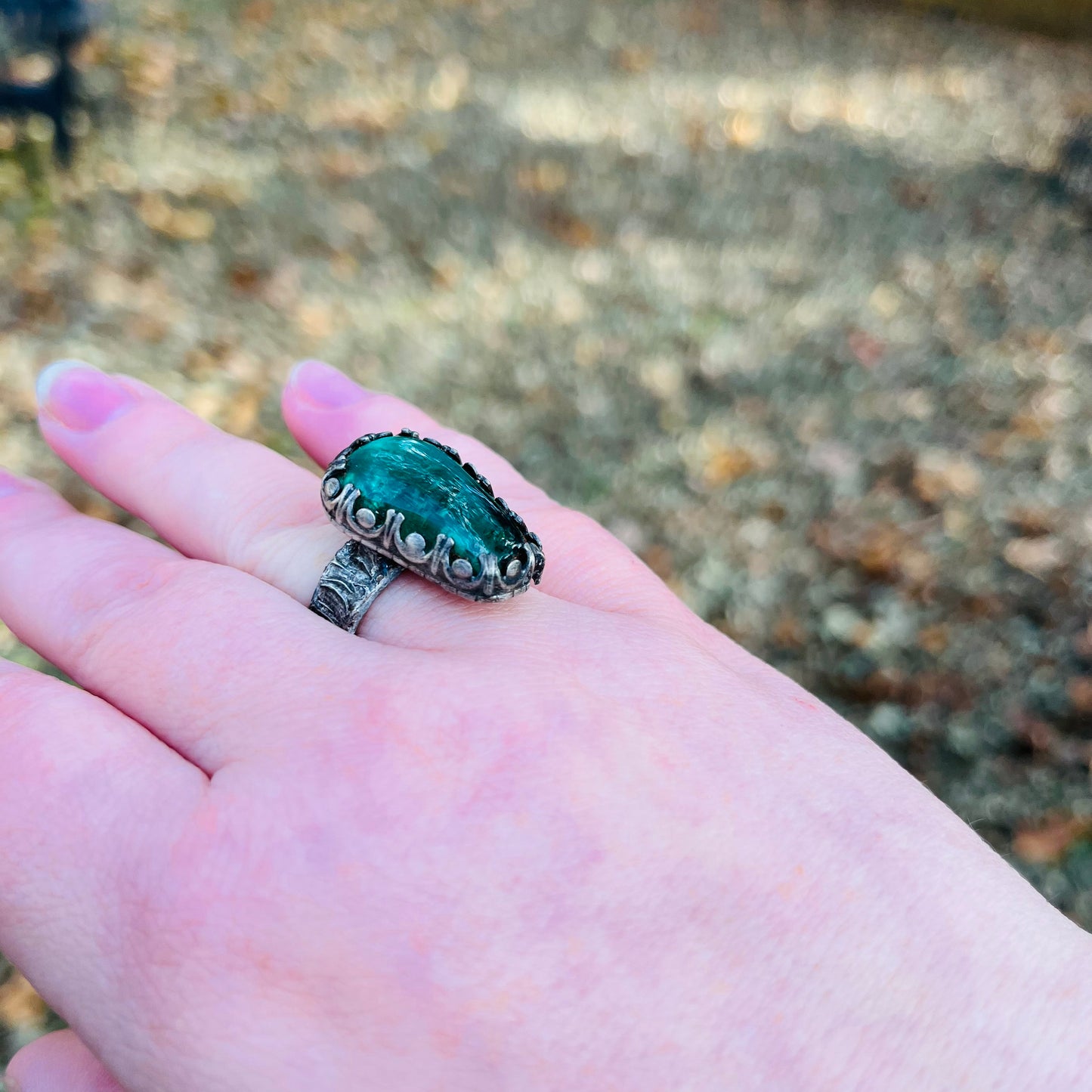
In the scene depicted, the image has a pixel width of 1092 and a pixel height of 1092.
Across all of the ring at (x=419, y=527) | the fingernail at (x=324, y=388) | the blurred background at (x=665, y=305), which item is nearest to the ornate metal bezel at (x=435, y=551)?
the ring at (x=419, y=527)

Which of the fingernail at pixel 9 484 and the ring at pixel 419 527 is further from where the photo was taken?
the fingernail at pixel 9 484

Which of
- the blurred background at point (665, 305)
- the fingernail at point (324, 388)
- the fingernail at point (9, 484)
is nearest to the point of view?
the fingernail at point (9, 484)

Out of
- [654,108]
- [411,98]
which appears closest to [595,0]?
[654,108]

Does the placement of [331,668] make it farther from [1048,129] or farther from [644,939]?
[1048,129]

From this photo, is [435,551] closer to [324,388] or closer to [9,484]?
[324,388]

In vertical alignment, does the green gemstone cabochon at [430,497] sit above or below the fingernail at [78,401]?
above

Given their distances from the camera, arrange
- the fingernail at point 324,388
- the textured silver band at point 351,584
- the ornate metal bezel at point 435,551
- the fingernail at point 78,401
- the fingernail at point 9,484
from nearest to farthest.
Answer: the ornate metal bezel at point 435,551 → the textured silver band at point 351,584 → the fingernail at point 9,484 → the fingernail at point 78,401 → the fingernail at point 324,388

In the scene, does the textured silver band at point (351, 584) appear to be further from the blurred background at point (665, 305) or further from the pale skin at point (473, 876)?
the blurred background at point (665, 305)
